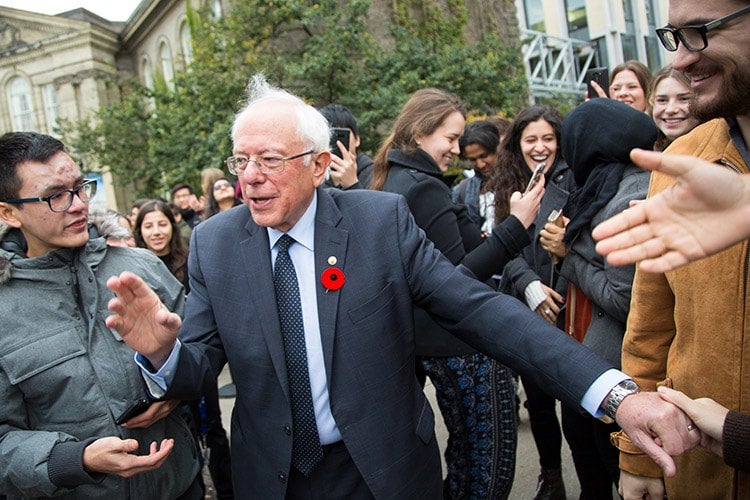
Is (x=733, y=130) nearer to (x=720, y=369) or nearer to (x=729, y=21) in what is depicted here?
(x=729, y=21)

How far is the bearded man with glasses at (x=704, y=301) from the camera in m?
1.52

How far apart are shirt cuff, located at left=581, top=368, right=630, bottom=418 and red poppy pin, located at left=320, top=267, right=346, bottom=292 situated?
0.84 meters

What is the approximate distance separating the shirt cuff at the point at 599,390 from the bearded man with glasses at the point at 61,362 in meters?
1.31

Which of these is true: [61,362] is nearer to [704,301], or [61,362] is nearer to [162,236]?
[704,301]

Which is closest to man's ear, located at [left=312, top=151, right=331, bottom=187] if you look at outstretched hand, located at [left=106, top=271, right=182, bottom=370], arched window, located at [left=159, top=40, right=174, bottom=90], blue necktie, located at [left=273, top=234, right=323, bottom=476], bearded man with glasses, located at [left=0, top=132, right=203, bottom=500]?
blue necktie, located at [left=273, top=234, right=323, bottom=476]

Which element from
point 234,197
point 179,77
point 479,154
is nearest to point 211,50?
point 179,77

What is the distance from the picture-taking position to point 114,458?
188 cm

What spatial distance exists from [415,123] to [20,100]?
27817 millimetres

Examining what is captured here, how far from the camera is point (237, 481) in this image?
87.7 inches

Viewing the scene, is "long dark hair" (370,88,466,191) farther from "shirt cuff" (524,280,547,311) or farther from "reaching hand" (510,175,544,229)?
"shirt cuff" (524,280,547,311)

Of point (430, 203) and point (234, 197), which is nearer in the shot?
point (430, 203)

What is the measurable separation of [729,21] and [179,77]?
11982 millimetres

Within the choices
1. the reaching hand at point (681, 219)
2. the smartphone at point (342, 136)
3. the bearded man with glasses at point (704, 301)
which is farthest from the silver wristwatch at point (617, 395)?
the smartphone at point (342, 136)

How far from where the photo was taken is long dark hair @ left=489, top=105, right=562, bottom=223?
11.8 ft
